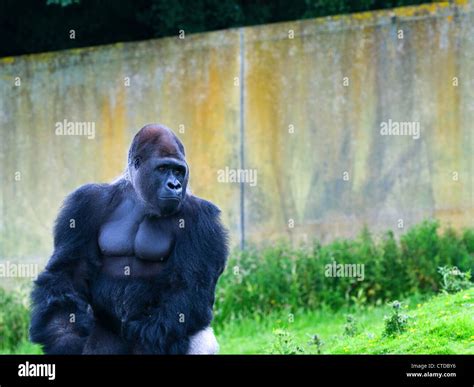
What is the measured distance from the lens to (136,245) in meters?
7.44

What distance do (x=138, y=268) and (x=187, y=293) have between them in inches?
16.2

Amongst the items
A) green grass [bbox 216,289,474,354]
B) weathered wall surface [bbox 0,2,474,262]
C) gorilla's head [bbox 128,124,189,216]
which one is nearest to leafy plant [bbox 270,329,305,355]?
green grass [bbox 216,289,474,354]

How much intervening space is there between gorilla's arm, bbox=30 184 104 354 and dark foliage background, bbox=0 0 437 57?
5415 millimetres

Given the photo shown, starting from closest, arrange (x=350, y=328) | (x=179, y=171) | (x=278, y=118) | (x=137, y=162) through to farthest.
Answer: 1. (x=179, y=171)
2. (x=137, y=162)
3. (x=350, y=328)
4. (x=278, y=118)

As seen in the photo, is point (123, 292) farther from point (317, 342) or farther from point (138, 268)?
point (317, 342)

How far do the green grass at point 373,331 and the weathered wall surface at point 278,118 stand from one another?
3.50 ft

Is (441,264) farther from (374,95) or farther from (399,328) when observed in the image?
(399,328)

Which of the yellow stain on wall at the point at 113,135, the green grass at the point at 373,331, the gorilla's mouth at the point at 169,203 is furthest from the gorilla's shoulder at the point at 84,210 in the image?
the yellow stain on wall at the point at 113,135

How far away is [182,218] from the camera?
24.6 ft

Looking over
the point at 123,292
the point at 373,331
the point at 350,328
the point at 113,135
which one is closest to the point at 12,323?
the point at 113,135

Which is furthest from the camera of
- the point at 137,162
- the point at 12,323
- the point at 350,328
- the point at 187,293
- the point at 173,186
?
the point at 12,323

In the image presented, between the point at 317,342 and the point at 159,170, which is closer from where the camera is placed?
the point at 159,170
